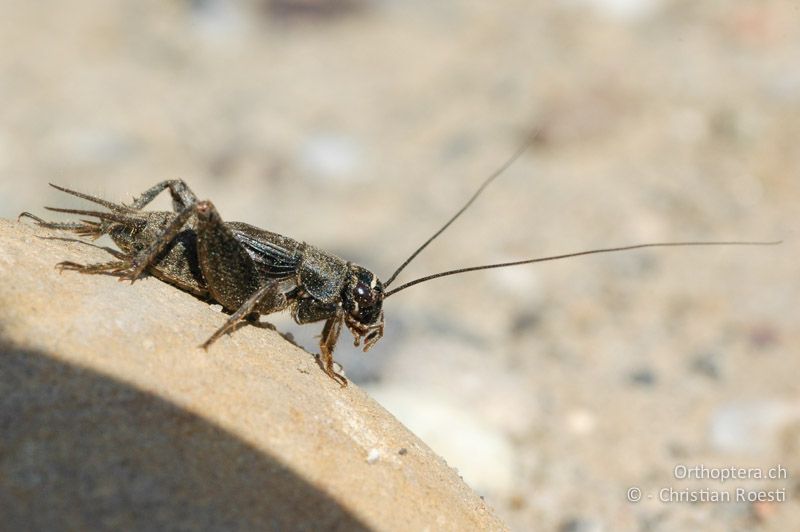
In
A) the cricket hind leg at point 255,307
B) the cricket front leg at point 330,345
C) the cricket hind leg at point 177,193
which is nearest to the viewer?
the cricket hind leg at point 255,307

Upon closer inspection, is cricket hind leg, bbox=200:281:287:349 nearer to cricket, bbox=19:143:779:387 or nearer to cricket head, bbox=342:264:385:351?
cricket, bbox=19:143:779:387

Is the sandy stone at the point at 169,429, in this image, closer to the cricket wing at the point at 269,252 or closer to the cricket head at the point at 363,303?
the cricket wing at the point at 269,252

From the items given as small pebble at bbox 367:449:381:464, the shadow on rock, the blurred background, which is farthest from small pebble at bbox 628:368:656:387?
the shadow on rock

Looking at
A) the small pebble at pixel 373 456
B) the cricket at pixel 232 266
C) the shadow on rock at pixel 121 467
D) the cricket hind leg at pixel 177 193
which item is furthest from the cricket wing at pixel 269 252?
the shadow on rock at pixel 121 467

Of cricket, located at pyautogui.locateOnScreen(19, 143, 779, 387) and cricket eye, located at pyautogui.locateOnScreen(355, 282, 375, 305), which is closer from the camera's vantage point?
cricket, located at pyautogui.locateOnScreen(19, 143, 779, 387)

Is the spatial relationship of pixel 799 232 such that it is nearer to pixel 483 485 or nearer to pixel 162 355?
pixel 483 485

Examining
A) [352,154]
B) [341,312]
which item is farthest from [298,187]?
[341,312]

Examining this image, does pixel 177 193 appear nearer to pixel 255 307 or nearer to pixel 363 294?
pixel 255 307
